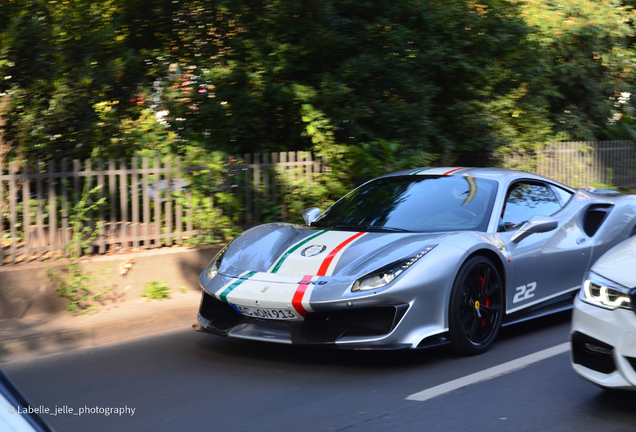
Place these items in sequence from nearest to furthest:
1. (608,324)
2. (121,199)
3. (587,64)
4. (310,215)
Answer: (608,324) < (310,215) < (121,199) < (587,64)

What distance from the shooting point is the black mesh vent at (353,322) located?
4.75 m

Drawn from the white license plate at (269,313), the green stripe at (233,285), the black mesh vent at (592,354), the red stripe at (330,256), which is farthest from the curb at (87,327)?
the black mesh vent at (592,354)

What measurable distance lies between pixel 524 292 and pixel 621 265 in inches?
71.5

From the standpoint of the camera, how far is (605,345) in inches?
147

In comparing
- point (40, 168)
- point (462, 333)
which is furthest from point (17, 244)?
point (462, 333)

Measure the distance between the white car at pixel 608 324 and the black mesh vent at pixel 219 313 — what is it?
2.33 metres

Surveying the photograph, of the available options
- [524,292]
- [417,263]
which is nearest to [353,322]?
[417,263]

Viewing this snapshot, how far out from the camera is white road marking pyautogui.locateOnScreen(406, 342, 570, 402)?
4375 millimetres

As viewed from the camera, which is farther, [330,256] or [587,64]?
[587,64]

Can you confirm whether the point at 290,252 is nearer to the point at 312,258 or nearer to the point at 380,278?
the point at 312,258

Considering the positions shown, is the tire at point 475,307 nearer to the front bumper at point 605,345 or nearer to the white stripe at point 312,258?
the white stripe at point 312,258

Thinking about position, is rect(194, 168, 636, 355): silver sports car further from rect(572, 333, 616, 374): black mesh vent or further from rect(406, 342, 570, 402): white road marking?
rect(572, 333, 616, 374): black mesh vent

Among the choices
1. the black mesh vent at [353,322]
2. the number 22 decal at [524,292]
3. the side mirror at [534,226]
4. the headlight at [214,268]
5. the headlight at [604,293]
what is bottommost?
the number 22 decal at [524,292]

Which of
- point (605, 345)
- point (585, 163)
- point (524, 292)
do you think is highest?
point (605, 345)
